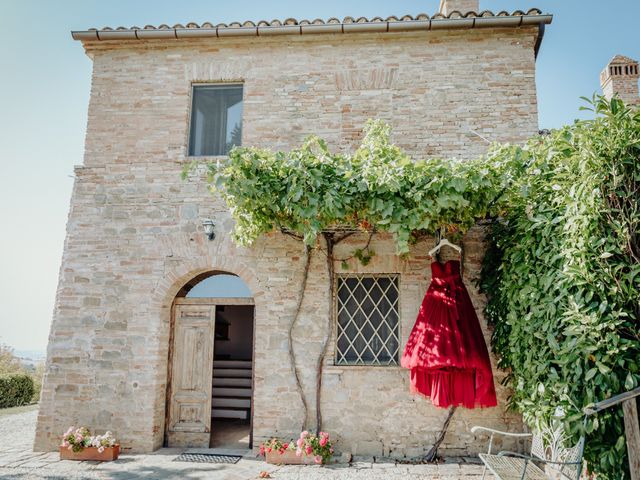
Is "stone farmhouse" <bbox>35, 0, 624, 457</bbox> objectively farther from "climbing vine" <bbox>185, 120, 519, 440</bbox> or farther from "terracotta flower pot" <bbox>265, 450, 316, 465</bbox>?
"climbing vine" <bbox>185, 120, 519, 440</bbox>

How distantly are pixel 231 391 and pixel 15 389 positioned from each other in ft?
17.7

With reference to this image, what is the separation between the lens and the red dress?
5.23 meters

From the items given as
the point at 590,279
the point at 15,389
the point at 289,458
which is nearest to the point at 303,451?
the point at 289,458

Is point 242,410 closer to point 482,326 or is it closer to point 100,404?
point 100,404

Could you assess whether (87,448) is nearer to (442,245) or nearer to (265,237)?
(265,237)

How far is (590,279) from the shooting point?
383cm

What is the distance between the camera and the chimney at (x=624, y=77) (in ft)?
32.1

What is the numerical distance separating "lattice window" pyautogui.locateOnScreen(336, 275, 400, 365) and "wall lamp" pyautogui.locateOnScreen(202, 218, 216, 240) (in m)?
1.85

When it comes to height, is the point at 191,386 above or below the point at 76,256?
below

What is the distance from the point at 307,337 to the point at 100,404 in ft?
9.56

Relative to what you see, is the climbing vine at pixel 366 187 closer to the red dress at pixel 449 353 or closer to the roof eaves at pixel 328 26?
the red dress at pixel 449 353

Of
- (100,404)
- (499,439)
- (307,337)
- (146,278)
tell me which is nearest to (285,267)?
(307,337)

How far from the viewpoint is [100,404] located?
6.06m

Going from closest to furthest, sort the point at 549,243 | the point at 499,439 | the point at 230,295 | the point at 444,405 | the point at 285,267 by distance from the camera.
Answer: the point at 549,243 < the point at 444,405 < the point at 499,439 < the point at 285,267 < the point at 230,295
